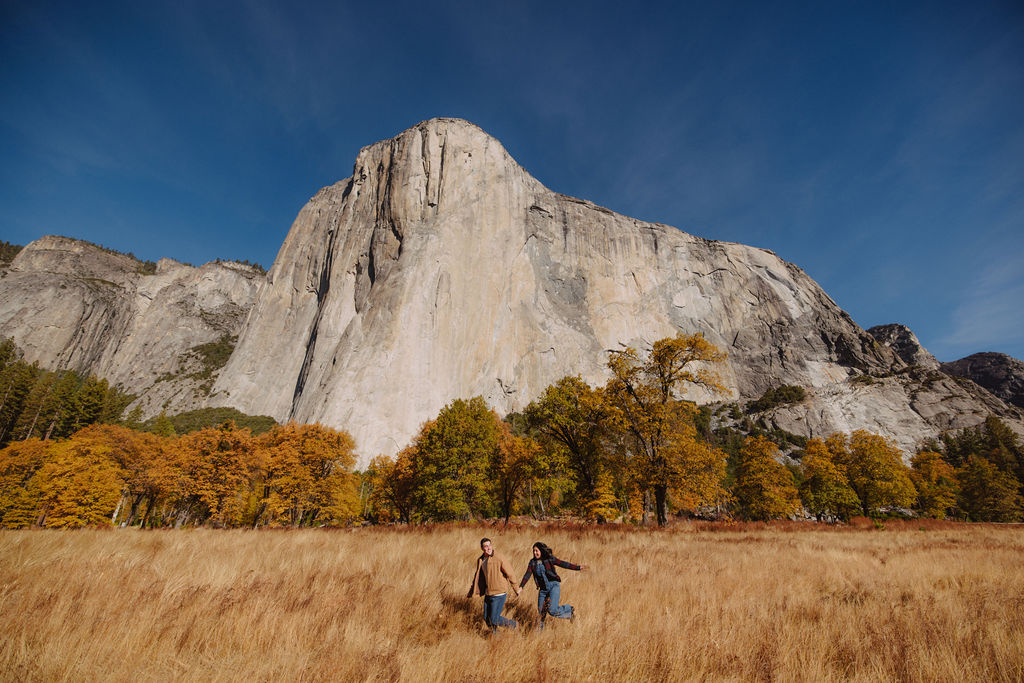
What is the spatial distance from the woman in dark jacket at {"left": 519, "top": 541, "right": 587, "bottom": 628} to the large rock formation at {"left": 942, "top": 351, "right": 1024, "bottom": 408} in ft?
687

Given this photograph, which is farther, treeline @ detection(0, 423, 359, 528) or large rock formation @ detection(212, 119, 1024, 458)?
large rock formation @ detection(212, 119, 1024, 458)

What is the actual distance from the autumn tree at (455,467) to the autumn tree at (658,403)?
1244 centimetres

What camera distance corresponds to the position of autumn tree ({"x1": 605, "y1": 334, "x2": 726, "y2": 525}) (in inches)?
698

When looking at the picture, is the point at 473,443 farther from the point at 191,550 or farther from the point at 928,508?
the point at 928,508

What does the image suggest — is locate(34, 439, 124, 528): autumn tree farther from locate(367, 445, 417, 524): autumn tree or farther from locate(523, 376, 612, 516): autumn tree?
locate(523, 376, 612, 516): autumn tree

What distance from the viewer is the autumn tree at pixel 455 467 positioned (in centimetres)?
2727

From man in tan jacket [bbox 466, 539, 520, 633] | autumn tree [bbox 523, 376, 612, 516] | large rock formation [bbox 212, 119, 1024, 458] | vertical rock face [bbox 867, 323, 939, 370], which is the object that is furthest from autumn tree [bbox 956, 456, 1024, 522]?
vertical rock face [bbox 867, 323, 939, 370]

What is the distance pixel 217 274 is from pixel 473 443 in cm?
14732

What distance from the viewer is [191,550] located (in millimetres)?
8109

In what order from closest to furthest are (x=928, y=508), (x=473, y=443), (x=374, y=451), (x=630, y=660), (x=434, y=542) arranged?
1. (x=630, y=660)
2. (x=434, y=542)
3. (x=473, y=443)
4. (x=928, y=508)
5. (x=374, y=451)

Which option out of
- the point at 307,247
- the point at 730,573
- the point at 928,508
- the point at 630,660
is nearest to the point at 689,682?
the point at 630,660

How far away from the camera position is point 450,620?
16.9 ft

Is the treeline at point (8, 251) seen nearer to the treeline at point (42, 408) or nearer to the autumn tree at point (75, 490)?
the treeline at point (42, 408)

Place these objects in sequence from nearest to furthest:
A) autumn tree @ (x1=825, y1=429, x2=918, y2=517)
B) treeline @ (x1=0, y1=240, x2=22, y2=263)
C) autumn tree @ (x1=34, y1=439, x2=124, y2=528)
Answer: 1. autumn tree @ (x1=34, y1=439, x2=124, y2=528)
2. autumn tree @ (x1=825, y1=429, x2=918, y2=517)
3. treeline @ (x1=0, y1=240, x2=22, y2=263)
